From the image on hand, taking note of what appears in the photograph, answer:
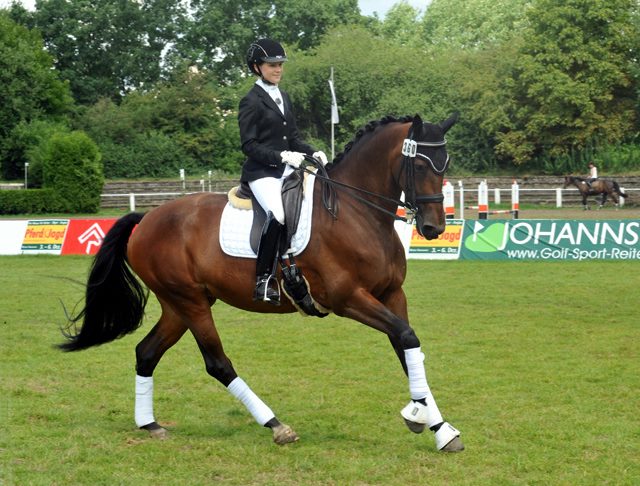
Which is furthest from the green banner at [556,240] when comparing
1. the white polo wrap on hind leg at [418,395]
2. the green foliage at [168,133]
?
the green foliage at [168,133]

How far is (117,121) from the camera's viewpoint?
54.1 meters

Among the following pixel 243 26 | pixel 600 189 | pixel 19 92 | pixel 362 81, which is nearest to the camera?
pixel 600 189

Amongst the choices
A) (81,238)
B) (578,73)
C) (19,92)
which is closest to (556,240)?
(81,238)

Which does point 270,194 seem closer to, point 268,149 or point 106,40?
point 268,149

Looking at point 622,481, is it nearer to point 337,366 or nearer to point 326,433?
point 326,433

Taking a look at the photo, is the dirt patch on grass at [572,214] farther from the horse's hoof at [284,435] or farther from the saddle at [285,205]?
the horse's hoof at [284,435]

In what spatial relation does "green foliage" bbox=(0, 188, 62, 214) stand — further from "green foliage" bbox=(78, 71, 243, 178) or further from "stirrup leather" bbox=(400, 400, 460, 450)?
"stirrup leather" bbox=(400, 400, 460, 450)

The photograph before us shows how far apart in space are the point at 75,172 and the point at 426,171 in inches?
1302

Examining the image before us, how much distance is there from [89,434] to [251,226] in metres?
2.08

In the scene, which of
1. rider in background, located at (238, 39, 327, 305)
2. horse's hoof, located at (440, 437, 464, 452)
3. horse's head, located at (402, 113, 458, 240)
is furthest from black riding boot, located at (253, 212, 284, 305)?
horse's hoof, located at (440, 437, 464, 452)

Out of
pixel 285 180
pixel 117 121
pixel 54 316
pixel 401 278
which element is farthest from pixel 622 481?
pixel 117 121

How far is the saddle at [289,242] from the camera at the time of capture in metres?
7.26

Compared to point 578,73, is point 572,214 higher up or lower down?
lower down

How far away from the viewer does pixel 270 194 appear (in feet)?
24.3
